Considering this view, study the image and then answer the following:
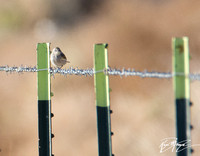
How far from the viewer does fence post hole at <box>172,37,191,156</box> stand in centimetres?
386

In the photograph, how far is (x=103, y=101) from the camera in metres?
4.39

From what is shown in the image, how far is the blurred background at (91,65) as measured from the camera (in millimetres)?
10195

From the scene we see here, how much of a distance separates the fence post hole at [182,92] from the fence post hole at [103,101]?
2.14 ft

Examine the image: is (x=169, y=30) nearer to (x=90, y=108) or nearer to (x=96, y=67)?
(x=90, y=108)

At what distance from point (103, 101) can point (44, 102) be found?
2.32 ft

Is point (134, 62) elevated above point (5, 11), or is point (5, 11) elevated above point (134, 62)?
point (5, 11)

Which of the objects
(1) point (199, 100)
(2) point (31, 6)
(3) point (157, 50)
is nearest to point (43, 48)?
(1) point (199, 100)

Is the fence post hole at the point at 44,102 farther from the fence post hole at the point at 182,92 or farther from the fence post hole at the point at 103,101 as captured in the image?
the fence post hole at the point at 182,92

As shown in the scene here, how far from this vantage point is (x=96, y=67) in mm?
4426

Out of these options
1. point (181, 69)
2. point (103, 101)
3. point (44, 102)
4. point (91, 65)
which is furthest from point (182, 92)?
point (91, 65)

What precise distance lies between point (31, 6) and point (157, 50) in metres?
4.39

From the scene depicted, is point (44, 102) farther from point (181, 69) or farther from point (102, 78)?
point (181, 69)

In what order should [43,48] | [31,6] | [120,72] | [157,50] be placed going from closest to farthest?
1. [120,72]
2. [43,48]
3. [157,50]
4. [31,6]

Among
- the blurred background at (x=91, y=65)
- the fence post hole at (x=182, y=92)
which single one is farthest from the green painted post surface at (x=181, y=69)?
the blurred background at (x=91, y=65)
